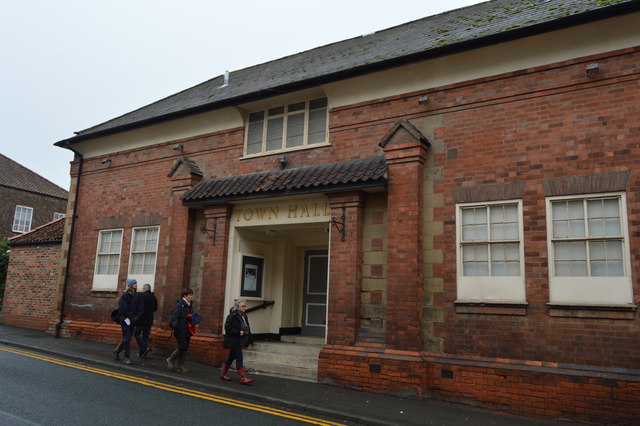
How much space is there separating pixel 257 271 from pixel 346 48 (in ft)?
21.9

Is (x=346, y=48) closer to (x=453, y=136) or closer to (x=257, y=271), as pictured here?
(x=453, y=136)

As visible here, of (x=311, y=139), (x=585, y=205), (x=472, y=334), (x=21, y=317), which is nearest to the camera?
(x=585, y=205)

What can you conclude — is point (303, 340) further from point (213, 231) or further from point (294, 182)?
point (294, 182)

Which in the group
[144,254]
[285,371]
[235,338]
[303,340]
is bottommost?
[285,371]

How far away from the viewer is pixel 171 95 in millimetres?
17359

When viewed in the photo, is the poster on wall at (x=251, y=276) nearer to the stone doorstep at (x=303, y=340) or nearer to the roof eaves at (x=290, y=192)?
the stone doorstep at (x=303, y=340)

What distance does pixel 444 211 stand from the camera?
9.19 metres

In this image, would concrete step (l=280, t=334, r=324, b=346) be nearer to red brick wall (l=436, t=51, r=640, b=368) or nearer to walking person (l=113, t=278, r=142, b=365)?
walking person (l=113, t=278, r=142, b=365)

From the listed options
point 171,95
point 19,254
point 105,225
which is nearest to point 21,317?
point 19,254

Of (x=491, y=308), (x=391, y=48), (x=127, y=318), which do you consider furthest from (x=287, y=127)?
(x=491, y=308)

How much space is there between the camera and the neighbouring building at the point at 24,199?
32.5 meters

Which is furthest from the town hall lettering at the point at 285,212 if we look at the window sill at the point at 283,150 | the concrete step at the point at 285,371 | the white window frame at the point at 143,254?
the concrete step at the point at 285,371

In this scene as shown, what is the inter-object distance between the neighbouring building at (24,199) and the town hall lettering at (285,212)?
27272 mm

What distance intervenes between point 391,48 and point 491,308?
252 inches
